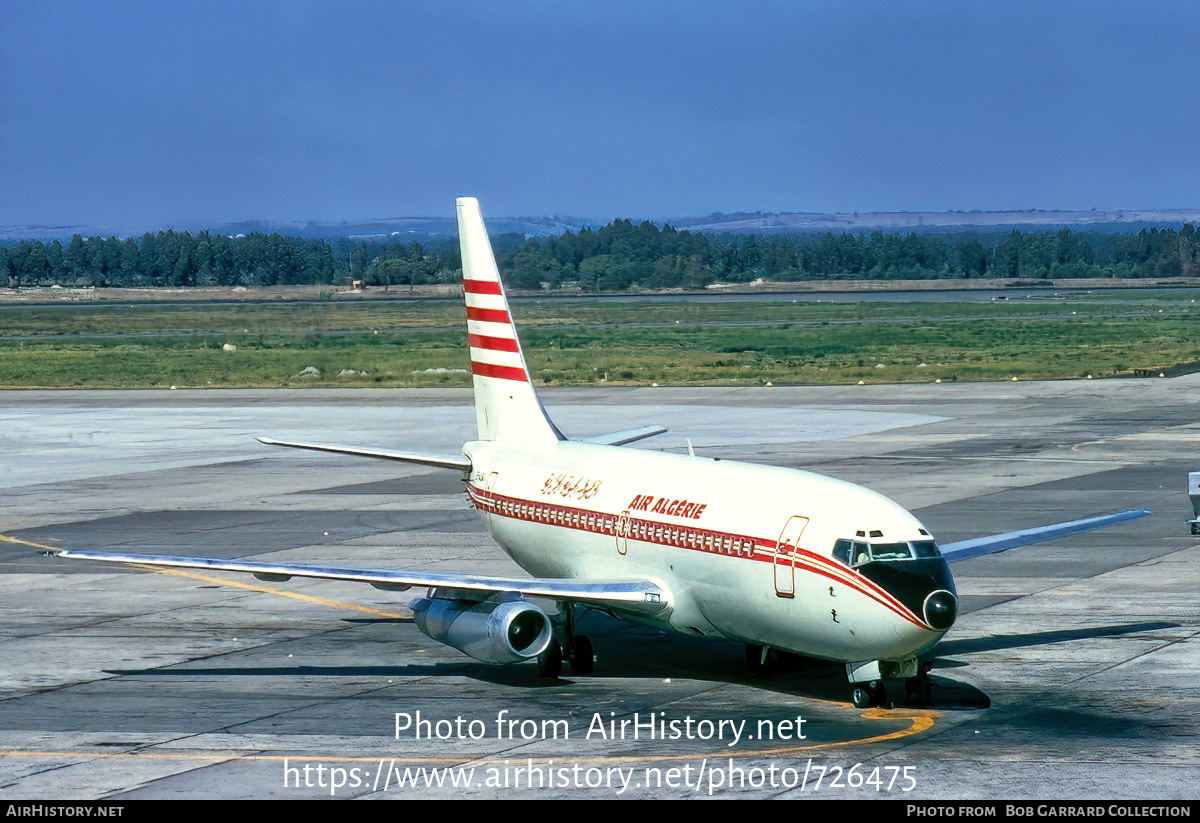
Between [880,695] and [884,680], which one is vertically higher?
[884,680]

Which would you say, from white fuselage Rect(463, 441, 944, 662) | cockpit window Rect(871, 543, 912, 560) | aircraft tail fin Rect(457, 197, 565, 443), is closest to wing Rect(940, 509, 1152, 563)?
white fuselage Rect(463, 441, 944, 662)

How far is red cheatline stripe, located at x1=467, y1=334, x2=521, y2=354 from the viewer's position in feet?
116

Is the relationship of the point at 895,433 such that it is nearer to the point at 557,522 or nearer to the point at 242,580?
the point at 242,580

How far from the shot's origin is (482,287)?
3528 centimetres

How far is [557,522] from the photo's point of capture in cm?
3153

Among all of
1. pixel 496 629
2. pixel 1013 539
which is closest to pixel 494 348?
pixel 496 629

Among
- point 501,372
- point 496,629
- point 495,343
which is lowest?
point 496,629

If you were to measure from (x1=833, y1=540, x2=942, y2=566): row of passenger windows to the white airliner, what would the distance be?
0.02m

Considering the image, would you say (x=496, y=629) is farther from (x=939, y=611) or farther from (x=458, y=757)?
(x=939, y=611)

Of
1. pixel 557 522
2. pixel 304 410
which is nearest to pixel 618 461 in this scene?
pixel 557 522

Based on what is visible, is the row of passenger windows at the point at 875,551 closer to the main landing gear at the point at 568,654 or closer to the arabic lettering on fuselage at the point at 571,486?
the main landing gear at the point at 568,654

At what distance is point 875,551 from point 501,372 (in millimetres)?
12703

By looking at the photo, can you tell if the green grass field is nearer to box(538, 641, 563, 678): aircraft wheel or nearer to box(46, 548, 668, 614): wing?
box(538, 641, 563, 678): aircraft wheel

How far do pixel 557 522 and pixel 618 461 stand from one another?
1757mm
